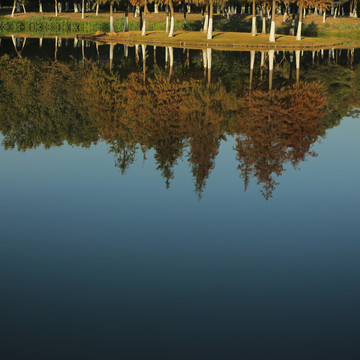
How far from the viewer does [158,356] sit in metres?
12.7

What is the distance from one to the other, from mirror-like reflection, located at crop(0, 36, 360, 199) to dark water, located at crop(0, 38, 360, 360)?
0.51ft

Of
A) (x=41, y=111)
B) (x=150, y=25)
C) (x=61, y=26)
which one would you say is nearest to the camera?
(x=41, y=111)

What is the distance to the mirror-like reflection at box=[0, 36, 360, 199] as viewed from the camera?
2980cm

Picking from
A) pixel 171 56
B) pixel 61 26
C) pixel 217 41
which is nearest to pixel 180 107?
pixel 171 56

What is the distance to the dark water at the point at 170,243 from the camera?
13.5 metres

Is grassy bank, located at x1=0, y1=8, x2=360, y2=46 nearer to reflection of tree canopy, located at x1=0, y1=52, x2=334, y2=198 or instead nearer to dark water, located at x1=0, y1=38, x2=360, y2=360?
reflection of tree canopy, located at x1=0, y1=52, x2=334, y2=198

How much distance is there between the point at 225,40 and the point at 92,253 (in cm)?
7731

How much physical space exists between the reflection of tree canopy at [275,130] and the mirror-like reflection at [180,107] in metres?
0.06

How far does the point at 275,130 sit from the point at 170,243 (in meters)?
16.2

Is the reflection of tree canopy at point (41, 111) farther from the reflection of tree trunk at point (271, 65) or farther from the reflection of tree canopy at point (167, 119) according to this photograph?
the reflection of tree trunk at point (271, 65)

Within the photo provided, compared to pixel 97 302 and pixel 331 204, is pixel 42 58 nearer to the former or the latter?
pixel 331 204

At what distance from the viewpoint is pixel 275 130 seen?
110 ft

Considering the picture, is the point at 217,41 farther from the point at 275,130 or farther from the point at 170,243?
the point at 170,243

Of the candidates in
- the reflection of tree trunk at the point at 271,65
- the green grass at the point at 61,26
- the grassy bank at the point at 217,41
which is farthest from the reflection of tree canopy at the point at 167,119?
the green grass at the point at 61,26
